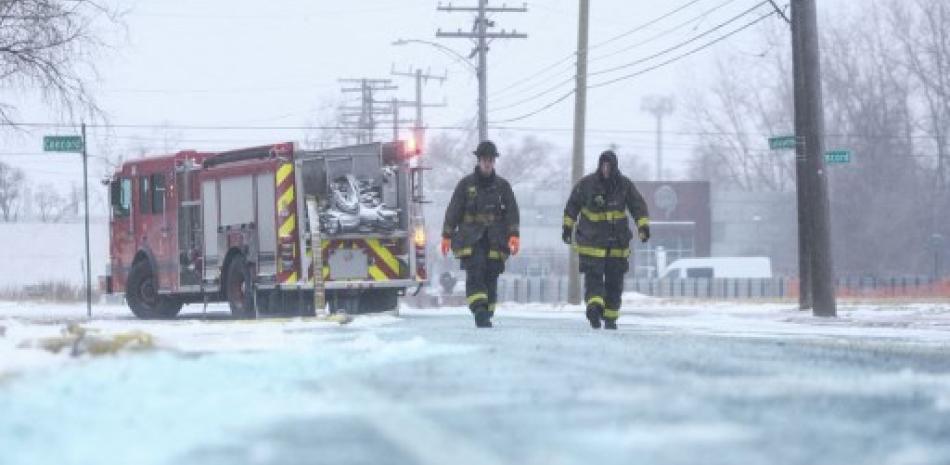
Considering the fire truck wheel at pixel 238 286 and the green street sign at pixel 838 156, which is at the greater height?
the green street sign at pixel 838 156

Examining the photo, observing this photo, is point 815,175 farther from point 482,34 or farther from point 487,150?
point 482,34

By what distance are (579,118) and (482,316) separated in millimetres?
21875

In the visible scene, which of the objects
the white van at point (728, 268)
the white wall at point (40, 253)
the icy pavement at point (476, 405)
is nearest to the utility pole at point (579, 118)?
the white van at point (728, 268)

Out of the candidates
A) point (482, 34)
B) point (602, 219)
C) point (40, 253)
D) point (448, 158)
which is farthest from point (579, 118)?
point (448, 158)

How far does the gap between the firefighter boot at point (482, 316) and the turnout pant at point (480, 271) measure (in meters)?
0.03

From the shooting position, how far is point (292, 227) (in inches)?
828

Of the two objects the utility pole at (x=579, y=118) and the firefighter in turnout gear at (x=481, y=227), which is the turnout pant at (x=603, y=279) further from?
the utility pole at (x=579, y=118)

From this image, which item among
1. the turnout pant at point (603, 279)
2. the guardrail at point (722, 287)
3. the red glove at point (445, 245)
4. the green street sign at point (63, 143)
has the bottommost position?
the guardrail at point (722, 287)

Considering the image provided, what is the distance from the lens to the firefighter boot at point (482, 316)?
14895mm

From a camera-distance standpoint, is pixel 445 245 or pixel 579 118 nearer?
pixel 445 245

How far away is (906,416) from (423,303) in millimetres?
36753

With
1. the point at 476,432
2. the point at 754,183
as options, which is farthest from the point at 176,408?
the point at 754,183

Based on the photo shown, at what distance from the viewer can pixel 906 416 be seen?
595cm

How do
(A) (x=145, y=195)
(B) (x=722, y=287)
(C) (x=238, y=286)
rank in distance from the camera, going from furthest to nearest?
(B) (x=722, y=287) < (A) (x=145, y=195) < (C) (x=238, y=286)
